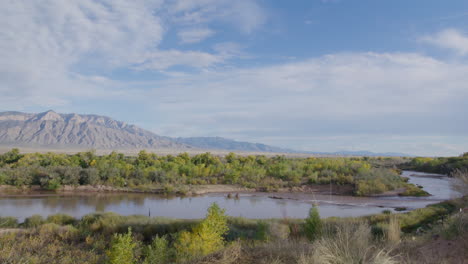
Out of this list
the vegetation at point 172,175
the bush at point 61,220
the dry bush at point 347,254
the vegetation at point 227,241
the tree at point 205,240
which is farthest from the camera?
the vegetation at point 172,175

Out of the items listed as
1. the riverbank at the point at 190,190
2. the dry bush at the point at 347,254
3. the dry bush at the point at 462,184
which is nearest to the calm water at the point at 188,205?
the riverbank at the point at 190,190

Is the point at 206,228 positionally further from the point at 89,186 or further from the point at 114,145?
the point at 114,145

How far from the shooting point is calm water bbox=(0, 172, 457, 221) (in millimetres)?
24000

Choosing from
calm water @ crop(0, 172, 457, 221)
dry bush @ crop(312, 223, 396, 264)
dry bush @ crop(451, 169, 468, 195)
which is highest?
dry bush @ crop(451, 169, 468, 195)

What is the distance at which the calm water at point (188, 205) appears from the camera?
945 inches

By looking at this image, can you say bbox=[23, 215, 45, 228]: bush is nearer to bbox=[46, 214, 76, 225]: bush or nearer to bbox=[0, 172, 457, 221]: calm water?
bbox=[46, 214, 76, 225]: bush

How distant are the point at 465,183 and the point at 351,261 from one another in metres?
6.11

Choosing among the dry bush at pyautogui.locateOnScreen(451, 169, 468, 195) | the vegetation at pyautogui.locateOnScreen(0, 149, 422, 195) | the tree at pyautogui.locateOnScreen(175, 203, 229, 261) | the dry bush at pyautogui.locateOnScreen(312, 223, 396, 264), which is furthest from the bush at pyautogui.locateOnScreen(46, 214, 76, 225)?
the dry bush at pyautogui.locateOnScreen(451, 169, 468, 195)

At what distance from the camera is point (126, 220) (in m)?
17.6

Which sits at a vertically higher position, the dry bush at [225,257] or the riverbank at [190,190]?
the dry bush at [225,257]

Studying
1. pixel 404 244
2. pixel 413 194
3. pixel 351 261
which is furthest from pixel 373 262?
pixel 413 194

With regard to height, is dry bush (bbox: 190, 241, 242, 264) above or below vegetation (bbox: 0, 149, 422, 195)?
above

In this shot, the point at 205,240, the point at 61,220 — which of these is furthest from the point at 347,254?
the point at 61,220

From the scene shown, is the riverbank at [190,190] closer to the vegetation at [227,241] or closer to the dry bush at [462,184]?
the vegetation at [227,241]
